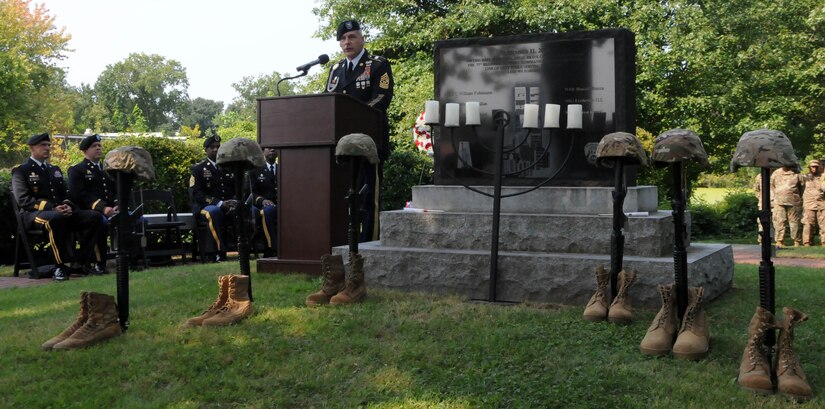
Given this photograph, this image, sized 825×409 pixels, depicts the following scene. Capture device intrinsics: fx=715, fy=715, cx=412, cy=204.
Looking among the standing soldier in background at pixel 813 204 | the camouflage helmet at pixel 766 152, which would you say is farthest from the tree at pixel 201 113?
the camouflage helmet at pixel 766 152

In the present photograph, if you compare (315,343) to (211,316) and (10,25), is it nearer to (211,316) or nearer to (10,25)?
(211,316)

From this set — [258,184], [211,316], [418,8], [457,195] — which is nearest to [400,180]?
[258,184]

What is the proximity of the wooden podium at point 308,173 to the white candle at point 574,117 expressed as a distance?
1887 millimetres

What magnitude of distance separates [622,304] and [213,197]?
6.87 meters

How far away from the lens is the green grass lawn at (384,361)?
3.01 m

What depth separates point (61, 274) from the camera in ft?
25.6

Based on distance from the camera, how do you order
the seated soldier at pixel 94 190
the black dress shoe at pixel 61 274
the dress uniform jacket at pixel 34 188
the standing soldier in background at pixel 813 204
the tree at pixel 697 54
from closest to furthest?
the black dress shoe at pixel 61 274 → the dress uniform jacket at pixel 34 188 → the seated soldier at pixel 94 190 → the standing soldier in background at pixel 813 204 → the tree at pixel 697 54

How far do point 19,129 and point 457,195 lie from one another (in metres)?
29.1

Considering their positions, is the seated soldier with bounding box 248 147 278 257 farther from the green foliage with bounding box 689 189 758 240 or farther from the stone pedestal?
the green foliage with bounding box 689 189 758 240

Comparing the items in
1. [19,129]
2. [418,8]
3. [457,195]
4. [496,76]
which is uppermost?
[418,8]

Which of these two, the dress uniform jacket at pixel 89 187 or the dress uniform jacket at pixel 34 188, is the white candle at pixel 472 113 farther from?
the dress uniform jacket at pixel 34 188

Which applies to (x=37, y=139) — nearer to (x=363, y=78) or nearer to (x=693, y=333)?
(x=363, y=78)

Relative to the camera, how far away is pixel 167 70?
8744 cm

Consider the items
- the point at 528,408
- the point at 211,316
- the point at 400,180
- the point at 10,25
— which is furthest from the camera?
the point at 10,25
